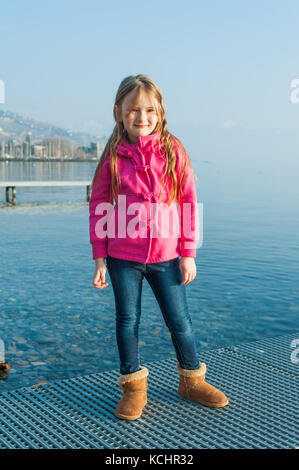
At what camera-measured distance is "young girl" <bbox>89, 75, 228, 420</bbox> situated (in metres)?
3.17

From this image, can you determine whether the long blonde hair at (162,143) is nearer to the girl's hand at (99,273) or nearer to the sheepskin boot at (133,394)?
the girl's hand at (99,273)

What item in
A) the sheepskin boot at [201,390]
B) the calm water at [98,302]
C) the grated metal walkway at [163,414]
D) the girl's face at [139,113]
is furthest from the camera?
the calm water at [98,302]

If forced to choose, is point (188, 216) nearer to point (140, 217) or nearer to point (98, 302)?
point (140, 217)

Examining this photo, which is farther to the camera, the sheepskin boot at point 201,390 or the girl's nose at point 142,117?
the sheepskin boot at point 201,390

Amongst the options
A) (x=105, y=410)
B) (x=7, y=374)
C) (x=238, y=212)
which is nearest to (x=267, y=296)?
(x=7, y=374)

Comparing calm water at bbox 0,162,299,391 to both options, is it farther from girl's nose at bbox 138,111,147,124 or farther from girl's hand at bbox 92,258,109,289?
girl's nose at bbox 138,111,147,124

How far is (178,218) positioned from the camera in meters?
3.29

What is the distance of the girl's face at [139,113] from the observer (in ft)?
10.3

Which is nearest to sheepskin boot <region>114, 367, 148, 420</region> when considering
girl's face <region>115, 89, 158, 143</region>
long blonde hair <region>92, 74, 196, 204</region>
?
long blonde hair <region>92, 74, 196, 204</region>

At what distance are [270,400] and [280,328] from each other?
9.69 feet

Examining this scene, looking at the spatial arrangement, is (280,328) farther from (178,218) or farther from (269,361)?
(178,218)

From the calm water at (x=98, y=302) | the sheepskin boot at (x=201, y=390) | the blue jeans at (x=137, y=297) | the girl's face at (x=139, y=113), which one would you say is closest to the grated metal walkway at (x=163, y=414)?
the sheepskin boot at (x=201, y=390)

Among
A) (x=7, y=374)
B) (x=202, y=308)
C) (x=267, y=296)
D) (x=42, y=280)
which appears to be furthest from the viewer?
(x=42, y=280)

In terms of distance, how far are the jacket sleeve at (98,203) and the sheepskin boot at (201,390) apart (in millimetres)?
966
